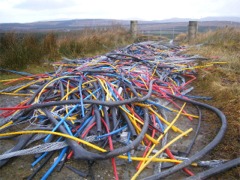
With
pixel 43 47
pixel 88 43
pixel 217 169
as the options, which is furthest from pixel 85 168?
pixel 88 43

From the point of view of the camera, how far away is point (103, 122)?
302 cm

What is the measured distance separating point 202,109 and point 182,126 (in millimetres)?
679

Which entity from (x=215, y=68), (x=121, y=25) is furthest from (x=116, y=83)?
(x=121, y=25)

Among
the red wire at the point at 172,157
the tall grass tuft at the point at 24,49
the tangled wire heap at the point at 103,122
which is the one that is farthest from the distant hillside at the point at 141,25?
the red wire at the point at 172,157

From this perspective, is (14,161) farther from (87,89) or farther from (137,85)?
(137,85)

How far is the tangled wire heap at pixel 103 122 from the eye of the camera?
8.23 feet

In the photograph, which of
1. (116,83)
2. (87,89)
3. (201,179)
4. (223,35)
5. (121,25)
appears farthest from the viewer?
(121,25)

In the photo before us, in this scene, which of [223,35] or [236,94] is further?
[223,35]

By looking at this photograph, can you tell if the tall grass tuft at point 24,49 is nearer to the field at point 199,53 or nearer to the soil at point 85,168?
the field at point 199,53

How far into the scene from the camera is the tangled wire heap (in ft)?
8.23

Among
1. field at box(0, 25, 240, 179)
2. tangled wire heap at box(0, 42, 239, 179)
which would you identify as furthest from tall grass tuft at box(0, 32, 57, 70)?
tangled wire heap at box(0, 42, 239, 179)

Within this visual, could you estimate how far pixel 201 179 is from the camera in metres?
2.24

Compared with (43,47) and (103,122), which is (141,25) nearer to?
(43,47)

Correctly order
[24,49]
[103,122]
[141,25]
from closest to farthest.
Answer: [103,122]
[24,49]
[141,25]
